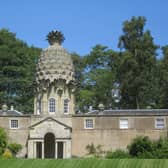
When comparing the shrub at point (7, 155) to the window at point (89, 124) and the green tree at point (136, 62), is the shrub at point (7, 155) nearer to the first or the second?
the window at point (89, 124)

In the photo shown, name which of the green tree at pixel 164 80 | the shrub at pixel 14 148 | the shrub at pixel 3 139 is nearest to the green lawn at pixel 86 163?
the shrub at pixel 3 139

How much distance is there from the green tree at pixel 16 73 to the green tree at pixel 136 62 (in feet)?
45.1

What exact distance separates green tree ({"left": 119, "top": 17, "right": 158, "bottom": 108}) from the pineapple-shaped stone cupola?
11334 mm

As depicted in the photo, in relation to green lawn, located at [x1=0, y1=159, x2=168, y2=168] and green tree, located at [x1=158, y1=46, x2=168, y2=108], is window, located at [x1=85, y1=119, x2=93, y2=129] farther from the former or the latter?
green lawn, located at [x1=0, y1=159, x2=168, y2=168]

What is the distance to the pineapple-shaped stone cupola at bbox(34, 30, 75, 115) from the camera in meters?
55.4

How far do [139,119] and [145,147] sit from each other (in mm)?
5897

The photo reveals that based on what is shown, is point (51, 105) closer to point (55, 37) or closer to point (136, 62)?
point (55, 37)

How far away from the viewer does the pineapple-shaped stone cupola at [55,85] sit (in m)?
55.4

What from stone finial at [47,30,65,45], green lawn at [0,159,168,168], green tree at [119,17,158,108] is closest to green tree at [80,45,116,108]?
green tree at [119,17,158,108]

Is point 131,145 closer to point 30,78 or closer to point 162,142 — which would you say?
point 162,142

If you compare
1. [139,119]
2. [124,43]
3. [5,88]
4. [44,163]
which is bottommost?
[44,163]

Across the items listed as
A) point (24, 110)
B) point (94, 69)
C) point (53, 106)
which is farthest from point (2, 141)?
point (94, 69)

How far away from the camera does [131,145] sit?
51.2 metres

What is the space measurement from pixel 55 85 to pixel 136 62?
45.4 ft
